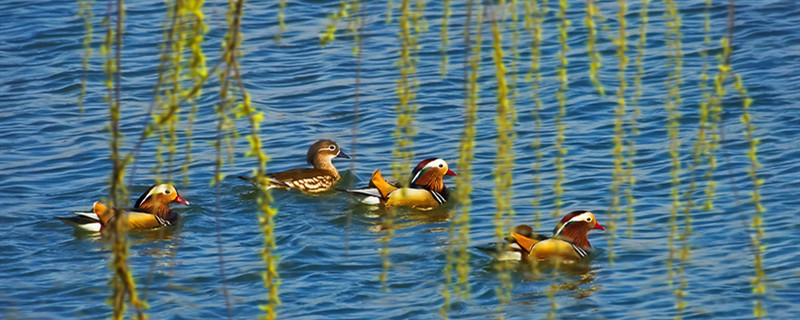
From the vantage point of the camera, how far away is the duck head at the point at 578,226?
31.3 ft

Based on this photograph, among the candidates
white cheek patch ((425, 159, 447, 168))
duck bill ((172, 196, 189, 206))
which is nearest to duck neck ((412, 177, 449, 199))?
white cheek patch ((425, 159, 447, 168))

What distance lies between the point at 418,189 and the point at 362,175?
3.16 feet

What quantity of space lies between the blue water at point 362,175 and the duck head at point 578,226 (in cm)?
20

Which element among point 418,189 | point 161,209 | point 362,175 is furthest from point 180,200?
point 418,189

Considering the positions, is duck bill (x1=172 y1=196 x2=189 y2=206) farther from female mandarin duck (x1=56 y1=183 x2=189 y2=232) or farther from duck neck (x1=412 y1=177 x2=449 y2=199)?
duck neck (x1=412 y1=177 x2=449 y2=199)

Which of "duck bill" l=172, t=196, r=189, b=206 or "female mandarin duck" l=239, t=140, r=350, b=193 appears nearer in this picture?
"duck bill" l=172, t=196, r=189, b=206

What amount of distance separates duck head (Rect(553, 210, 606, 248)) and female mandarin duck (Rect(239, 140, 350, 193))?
2.87 meters

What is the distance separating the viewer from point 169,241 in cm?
1005

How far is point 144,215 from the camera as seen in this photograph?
10547 millimetres

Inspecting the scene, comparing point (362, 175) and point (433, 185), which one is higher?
point (362, 175)

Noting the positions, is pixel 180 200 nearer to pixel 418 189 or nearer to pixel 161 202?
pixel 161 202

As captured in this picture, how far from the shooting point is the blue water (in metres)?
8.32

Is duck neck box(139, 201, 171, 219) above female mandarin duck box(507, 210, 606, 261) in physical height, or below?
above

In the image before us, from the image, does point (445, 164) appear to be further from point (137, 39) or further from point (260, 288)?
point (137, 39)
